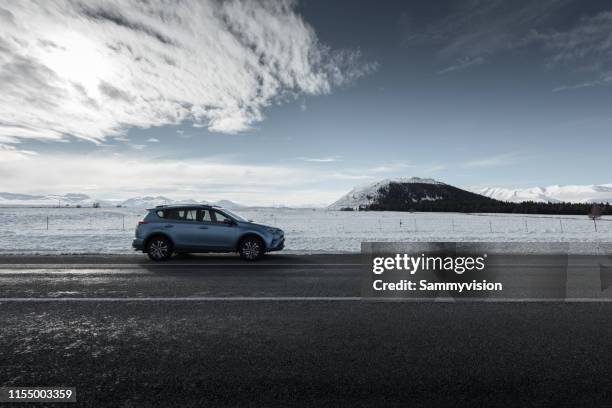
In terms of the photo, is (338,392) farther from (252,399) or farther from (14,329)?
(14,329)

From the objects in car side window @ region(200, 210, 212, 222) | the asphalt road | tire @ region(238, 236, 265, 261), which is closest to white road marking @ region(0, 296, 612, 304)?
the asphalt road

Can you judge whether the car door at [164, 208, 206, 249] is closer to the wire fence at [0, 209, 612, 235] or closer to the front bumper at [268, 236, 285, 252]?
the front bumper at [268, 236, 285, 252]

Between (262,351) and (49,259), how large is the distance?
405 inches

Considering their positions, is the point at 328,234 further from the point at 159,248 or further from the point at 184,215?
the point at 159,248

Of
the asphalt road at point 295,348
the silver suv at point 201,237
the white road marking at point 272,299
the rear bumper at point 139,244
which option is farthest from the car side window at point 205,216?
the white road marking at point 272,299

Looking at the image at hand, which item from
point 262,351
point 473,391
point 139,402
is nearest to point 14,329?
point 139,402

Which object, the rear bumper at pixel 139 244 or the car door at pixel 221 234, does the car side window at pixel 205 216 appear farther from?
the rear bumper at pixel 139 244

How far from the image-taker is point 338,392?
9.18ft

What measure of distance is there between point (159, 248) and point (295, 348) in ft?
26.7

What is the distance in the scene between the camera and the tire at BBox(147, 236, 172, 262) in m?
10.4

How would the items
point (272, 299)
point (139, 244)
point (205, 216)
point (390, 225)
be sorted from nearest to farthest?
1. point (272, 299)
2. point (139, 244)
3. point (205, 216)
4. point (390, 225)

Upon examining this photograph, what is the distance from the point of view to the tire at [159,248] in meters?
10.4

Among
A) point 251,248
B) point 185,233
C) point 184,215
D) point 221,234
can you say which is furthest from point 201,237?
point 251,248

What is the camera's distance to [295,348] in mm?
3691
